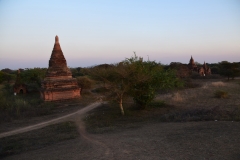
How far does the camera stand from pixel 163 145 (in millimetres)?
6055

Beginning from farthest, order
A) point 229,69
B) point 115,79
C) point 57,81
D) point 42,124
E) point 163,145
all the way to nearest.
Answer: point 229,69, point 57,81, point 115,79, point 42,124, point 163,145

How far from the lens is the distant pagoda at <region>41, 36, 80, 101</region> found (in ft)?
56.6

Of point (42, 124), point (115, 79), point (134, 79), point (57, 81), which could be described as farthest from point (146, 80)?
point (57, 81)

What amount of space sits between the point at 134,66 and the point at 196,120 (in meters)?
3.95

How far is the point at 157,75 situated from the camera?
12141 millimetres

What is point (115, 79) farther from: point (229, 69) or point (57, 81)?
point (229, 69)

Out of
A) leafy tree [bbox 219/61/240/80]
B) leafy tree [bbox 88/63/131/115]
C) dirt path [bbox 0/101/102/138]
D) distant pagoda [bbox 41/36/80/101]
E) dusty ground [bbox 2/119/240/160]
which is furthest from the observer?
leafy tree [bbox 219/61/240/80]

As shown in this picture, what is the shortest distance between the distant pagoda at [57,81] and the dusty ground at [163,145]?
32.8ft

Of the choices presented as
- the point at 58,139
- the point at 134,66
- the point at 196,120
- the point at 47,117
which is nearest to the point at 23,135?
the point at 58,139

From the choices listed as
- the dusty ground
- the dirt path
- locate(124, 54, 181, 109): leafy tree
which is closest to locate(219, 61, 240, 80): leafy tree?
locate(124, 54, 181, 109): leafy tree

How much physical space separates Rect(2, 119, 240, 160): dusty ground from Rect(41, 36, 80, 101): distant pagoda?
9988mm

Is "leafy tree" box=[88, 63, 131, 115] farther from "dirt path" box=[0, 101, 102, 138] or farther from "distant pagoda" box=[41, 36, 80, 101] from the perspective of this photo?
"distant pagoda" box=[41, 36, 80, 101]

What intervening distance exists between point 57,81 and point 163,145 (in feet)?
42.6

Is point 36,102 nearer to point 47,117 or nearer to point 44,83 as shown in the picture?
point 44,83
